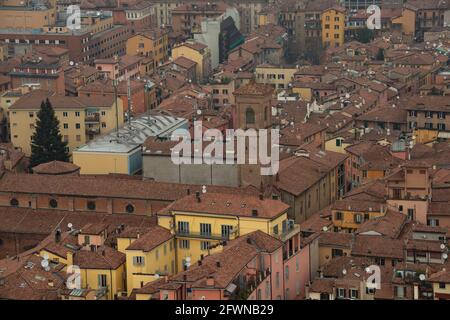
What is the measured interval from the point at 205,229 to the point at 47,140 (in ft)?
43.9

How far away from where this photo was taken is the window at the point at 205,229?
26.6m

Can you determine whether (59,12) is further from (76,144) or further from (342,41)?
(76,144)

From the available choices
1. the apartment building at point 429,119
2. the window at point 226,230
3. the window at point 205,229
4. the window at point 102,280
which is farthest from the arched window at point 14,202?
the apartment building at point 429,119

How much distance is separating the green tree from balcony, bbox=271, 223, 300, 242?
13.9 m

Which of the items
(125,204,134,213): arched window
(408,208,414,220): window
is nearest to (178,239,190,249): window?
(125,204,134,213): arched window

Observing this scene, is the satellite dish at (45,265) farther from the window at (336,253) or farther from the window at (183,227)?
the window at (336,253)

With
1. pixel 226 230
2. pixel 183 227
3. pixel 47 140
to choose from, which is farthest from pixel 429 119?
pixel 183 227

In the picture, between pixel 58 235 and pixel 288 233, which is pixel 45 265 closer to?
pixel 58 235

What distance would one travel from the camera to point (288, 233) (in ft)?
85.5

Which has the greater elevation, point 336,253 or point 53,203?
point 53,203

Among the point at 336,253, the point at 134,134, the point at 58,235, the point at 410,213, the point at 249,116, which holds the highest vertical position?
the point at 249,116

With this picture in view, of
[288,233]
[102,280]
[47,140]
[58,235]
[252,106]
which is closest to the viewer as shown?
[102,280]
